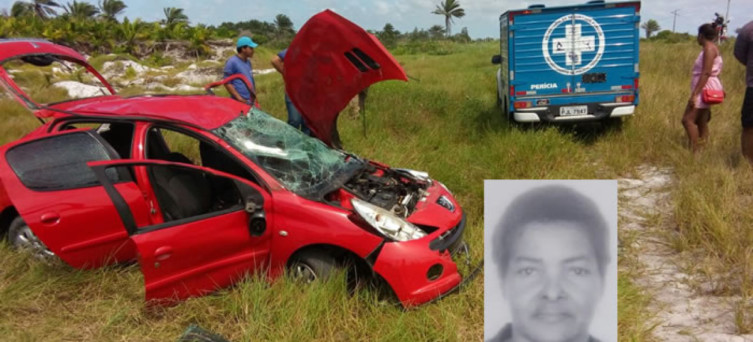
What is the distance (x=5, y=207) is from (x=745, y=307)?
5349 mm

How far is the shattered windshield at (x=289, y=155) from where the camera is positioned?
11.0 ft

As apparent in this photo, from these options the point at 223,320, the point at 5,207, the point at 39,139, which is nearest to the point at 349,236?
the point at 223,320

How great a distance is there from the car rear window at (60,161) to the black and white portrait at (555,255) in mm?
2818

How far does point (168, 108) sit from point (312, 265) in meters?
1.69

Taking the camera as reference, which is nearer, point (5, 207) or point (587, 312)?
point (587, 312)

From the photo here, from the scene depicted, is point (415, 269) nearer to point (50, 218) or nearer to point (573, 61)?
point (50, 218)

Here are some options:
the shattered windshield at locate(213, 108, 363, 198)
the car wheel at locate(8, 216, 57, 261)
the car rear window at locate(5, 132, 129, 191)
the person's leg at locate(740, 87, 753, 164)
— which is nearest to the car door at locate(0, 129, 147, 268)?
the car rear window at locate(5, 132, 129, 191)

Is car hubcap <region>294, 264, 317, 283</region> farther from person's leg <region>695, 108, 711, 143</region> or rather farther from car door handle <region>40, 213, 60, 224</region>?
person's leg <region>695, 108, 711, 143</region>

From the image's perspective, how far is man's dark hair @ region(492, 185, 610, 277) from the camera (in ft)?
5.12

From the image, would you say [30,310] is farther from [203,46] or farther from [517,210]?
[203,46]

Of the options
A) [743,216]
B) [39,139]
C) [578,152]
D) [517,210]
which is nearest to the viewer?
[517,210]

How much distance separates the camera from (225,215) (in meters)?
3.09

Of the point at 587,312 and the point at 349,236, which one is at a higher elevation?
the point at 587,312

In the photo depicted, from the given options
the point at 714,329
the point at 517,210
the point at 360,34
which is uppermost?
the point at 360,34
